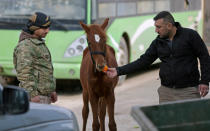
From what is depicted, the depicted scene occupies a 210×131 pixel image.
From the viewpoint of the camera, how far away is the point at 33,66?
6188 millimetres

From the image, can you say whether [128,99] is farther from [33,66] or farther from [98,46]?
[33,66]

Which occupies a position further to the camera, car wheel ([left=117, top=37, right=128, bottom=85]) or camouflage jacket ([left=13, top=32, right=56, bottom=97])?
car wheel ([left=117, top=37, right=128, bottom=85])

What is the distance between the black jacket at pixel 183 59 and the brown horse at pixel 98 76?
4.34 feet

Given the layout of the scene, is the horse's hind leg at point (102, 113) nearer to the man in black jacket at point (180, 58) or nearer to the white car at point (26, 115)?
the man in black jacket at point (180, 58)

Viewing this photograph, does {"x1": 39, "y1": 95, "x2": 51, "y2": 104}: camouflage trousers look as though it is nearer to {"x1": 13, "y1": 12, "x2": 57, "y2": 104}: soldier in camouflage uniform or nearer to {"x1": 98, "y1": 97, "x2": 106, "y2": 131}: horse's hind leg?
{"x1": 13, "y1": 12, "x2": 57, "y2": 104}: soldier in camouflage uniform

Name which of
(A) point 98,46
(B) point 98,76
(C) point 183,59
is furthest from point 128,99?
(C) point 183,59

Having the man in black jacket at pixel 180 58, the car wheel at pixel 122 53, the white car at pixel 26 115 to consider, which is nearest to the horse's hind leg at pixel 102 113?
the man in black jacket at pixel 180 58

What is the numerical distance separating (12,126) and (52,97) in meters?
2.55

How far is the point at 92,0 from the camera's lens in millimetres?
12992

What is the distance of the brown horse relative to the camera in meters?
7.88

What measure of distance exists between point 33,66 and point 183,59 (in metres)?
1.62

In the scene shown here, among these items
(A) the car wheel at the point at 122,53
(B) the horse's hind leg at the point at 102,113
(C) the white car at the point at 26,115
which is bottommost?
(B) the horse's hind leg at the point at 102,113

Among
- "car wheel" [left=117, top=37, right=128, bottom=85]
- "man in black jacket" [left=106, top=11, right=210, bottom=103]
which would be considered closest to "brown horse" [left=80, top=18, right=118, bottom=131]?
"man in black jacket" [left=106, top=11, right=210, bottom=103]

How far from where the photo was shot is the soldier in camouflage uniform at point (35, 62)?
6.11 m
